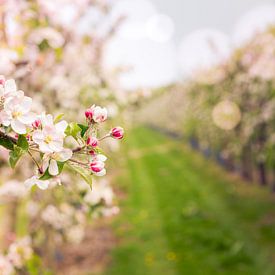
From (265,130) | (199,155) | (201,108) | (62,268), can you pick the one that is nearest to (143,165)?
(199,155)

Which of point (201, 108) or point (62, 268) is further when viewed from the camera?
point (201, 108)

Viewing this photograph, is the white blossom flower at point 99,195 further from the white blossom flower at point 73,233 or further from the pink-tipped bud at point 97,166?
the white blossom flower at point 73,233

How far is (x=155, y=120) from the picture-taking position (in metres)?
46.1

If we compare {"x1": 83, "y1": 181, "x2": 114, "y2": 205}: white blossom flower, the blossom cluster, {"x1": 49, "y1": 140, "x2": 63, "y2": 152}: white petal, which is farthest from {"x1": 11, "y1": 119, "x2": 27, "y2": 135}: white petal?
{"x1": 83, "y1": 181, "x2": 114, "y2": 205}: white blossom flower

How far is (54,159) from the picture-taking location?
1.71m

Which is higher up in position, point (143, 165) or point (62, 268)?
point (62, 268)

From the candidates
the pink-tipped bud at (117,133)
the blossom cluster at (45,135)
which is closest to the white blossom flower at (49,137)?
the blossom cluster at (45,135)

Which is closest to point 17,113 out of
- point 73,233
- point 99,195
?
point 99,195

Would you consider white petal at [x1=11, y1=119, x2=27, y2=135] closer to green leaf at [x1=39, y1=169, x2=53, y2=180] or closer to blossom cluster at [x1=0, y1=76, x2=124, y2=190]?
blossom cluster at [x1=0, y1=76, x2=124, y2=190]

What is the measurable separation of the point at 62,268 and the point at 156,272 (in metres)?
1.87

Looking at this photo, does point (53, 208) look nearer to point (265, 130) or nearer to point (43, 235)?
point (43, 235)

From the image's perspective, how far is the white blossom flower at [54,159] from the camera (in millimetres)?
1684

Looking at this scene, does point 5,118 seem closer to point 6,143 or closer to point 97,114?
point 6,143

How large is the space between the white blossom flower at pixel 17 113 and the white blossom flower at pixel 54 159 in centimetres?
14
